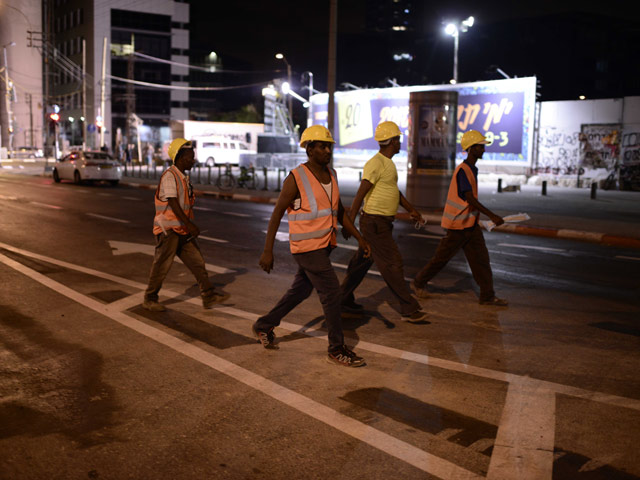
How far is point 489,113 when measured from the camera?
32.1 meters

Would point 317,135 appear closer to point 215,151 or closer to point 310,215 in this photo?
point 310,215

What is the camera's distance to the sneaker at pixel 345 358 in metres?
5.44

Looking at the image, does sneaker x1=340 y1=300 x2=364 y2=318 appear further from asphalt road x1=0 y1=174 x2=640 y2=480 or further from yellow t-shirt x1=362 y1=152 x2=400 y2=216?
yellow t-shirt x1=362 y1=152 x2=400 y2=216

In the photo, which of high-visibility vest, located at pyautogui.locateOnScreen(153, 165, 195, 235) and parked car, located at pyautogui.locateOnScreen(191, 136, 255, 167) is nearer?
high-visibility vest, located at pyautogui.locateOnScreen(153, 165, 195, 235)

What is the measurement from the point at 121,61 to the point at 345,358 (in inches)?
3572

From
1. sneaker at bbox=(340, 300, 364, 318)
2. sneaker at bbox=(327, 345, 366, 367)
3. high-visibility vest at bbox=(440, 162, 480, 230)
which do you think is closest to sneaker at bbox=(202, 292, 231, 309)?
sneaker at bbox=(340, 300, 364, 318)

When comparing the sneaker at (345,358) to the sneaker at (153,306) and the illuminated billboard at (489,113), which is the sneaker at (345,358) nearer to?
the sneaker at (153,306)

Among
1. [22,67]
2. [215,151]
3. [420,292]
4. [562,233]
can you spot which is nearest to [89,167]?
[215,151]

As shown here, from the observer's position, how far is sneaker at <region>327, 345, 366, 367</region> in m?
5.44

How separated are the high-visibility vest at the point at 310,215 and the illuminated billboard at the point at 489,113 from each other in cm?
2724

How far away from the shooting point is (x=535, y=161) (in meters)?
31.1

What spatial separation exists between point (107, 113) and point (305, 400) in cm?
8749

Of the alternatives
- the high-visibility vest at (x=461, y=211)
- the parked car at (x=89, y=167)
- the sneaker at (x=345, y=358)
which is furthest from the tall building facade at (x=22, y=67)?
the sneaker at (x=345, y=358)

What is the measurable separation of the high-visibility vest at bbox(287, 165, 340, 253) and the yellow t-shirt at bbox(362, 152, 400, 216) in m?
1.38
